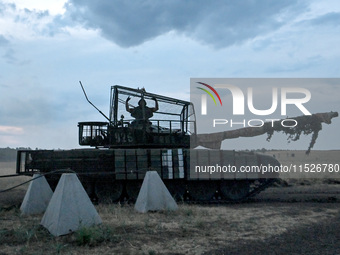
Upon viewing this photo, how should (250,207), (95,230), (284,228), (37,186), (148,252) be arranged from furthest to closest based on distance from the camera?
1. (250,207)
2. (37,186)
3. (284,228)
4. (95,230)
5. (148,252)

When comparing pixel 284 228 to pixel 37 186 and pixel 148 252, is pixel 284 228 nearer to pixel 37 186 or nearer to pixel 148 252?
pixel 148 252

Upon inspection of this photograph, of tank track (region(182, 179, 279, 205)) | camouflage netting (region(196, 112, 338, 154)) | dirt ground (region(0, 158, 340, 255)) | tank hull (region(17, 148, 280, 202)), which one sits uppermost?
camouflage netting (region(196, 112, 338, 154))

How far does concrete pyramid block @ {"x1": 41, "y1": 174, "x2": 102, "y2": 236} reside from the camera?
765 centimetres

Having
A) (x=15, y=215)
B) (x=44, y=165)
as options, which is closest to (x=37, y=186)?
(x=15, y=215)

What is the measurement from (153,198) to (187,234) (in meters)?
2.68

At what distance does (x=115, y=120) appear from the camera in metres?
14.4

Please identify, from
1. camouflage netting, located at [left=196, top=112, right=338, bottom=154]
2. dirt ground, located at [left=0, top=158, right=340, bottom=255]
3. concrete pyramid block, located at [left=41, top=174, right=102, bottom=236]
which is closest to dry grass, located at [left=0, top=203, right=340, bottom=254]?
dirt ground, located at [left=0, top=158, right=340, bottom=255]

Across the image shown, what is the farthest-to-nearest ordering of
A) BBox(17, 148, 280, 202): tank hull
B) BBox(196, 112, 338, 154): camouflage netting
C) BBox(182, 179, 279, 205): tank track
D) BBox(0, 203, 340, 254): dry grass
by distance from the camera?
1. BBox(196, 112, 338, 154): camouflage netting
2. BBox(182, 179, 279, 205): tank track
3. BBox(17, 148, 280, 202): tank hull
4. BBox(0, 203, 340, 254): dry grass

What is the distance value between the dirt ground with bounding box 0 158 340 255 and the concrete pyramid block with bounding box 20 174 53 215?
289 millimetres

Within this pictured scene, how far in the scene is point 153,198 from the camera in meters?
10.5

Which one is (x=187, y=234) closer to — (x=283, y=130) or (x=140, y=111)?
(x=140, y=111)

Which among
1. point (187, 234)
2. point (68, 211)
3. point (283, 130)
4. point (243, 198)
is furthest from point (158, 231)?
point (283, 130)

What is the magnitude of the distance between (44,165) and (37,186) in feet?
9.99

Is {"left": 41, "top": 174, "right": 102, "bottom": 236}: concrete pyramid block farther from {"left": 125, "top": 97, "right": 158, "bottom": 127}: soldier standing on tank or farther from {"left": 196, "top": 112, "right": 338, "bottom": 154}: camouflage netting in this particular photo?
{"left": 196, "top": 112, "right": 338, "bottom": 154}: camouflage netting
